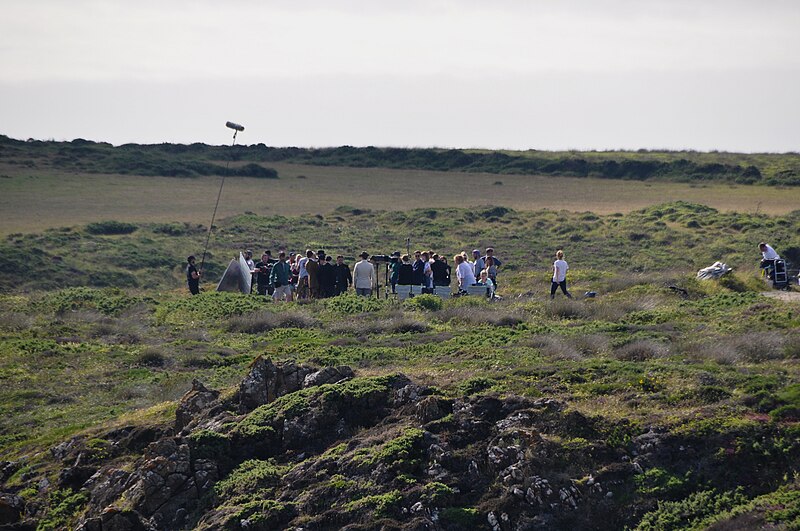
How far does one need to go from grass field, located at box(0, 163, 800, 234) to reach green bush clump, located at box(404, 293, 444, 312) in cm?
2667

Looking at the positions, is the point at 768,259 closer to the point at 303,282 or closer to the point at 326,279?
the point at 326,279

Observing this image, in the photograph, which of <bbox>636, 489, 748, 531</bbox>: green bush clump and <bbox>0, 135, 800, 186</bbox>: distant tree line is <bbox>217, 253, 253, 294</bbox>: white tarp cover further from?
<bbox>0, 135, 800, 186</bbox>: distant tree line

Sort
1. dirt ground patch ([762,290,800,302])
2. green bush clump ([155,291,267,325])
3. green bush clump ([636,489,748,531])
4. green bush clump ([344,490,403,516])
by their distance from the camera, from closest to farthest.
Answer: green bush clump ([636,489,748,531]) → green bush clump ([344,490,403,516]) → dirt ground patch ([762,290,800,302]) → green bush clump ([155,291,267,325])

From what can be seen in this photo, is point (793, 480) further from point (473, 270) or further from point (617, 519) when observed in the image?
point (473, 270)

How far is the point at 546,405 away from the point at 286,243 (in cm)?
3157

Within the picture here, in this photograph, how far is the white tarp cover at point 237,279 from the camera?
3127cm

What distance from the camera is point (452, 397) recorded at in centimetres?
1584

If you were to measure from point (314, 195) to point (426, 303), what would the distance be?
36.7m

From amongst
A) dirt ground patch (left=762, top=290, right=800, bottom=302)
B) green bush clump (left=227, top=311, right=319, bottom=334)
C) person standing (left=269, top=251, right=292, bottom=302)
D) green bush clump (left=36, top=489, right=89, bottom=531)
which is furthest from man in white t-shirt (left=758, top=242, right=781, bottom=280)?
green bush clump (left=36, top=489, right=89, bottom=531)

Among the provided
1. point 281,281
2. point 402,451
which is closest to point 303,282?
point 281,281

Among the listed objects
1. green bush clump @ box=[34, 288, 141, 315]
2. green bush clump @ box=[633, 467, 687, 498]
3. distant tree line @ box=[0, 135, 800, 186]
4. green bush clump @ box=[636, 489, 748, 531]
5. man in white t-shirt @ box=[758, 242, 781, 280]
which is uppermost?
distant tree line @ box=[0, 135, 800, 186]

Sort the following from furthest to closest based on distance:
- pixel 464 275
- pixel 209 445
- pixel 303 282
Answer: pixel 303 282
pixel 464 275
pixel 209 445

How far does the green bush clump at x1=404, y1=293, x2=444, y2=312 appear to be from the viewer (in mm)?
24828

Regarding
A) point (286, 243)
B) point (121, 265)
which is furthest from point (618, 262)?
A: point (121, 265)
